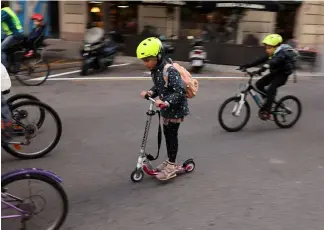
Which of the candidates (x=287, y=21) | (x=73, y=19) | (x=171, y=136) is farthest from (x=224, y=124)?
(x=73, y=19)

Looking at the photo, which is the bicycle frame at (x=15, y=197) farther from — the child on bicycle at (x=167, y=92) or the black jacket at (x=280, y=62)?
the black jacket at (x=280, y=62)

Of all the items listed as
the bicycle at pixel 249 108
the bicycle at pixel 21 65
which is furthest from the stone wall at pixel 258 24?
the bicycle at pixel 249 108

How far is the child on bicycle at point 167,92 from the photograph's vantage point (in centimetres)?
430

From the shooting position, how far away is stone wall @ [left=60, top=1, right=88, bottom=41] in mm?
17469

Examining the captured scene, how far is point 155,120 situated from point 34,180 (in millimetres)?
4130

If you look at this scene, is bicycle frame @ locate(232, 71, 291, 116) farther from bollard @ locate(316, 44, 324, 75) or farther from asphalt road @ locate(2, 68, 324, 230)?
bollard @ locate(316, 44, 324, 75)

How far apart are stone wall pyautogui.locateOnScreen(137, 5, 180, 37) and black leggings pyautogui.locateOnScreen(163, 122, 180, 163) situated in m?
10.9

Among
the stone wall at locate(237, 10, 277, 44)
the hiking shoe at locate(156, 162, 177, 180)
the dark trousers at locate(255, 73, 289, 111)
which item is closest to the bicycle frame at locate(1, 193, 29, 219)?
the hiking shoe at locate(156, 162, 177, 180)

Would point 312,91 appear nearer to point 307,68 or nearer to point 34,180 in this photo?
point 307,68

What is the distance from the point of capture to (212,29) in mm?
14609

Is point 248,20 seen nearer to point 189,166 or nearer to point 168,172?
point 189,166

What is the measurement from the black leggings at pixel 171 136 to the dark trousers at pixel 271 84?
2624mm

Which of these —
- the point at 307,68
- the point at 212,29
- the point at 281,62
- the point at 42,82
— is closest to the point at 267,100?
the point at 281,62

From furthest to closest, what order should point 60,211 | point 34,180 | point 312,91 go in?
point 312,91
point 60,211
point 34,180
